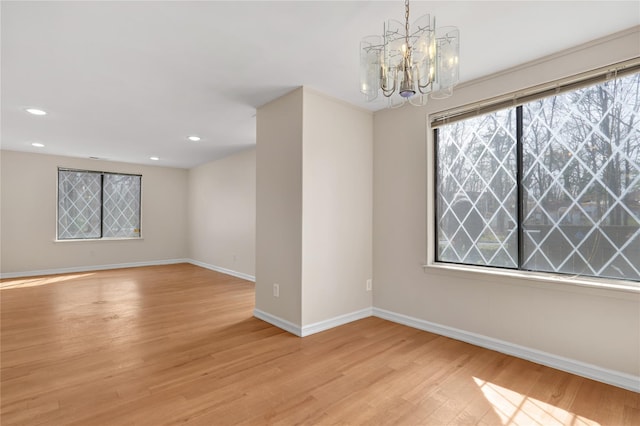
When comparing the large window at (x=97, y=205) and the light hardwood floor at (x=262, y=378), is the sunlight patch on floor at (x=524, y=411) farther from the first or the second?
the large window at (x=97, y=205)

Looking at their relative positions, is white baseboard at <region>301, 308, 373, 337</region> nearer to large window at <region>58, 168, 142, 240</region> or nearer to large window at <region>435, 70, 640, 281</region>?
large window at <region>435, 70, 640, 281</region>

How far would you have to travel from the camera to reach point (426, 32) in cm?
156

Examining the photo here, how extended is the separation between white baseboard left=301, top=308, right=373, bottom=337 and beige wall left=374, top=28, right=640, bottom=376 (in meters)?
0.22

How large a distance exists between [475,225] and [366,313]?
4.93 ft

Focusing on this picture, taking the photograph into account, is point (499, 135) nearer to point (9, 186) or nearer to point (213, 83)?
point (213, 83)

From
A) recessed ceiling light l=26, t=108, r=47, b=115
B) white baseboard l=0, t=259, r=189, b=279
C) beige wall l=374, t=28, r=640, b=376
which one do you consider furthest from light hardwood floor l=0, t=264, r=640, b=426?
white baseboard l=0, t=259, r=189, b=279

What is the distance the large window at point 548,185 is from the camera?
215 centimetres

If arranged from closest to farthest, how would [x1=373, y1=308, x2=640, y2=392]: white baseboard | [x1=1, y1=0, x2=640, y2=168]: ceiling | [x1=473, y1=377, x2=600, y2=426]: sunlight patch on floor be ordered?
[x1=473, y1=377, x2=600, y2=426]: sunlight patch on floor < [x1=1, y1=0, x2=640, y2=168]: ceiling < [x1=373, y1=308, x2=640, y2=392]: white baseboard

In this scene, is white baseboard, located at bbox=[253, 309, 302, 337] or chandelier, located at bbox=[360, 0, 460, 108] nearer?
chandelier, located at bbox=[360, 0, 460, 108]

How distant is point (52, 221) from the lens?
20.2 feet

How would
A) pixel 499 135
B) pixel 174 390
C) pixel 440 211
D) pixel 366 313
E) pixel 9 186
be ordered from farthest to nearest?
pixel 9 186 < pixel 366 313 < pixel 440 211 < pixel 499 135 < pixel 174 390

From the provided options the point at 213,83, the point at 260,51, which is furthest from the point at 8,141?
the point at 260,51

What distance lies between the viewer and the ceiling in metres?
1.88

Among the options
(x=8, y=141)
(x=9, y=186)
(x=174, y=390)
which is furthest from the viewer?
(x=9, y=186)
